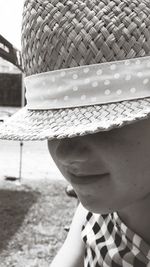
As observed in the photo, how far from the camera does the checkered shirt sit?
0.90 m

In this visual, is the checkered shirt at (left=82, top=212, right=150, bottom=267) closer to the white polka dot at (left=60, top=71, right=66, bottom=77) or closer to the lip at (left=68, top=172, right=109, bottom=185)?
A: the lip at (left=68, top=172, right=109, bottom=185)

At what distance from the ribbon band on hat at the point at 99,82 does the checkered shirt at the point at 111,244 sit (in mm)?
337

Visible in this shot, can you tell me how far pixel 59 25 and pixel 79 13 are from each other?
1.8 inches

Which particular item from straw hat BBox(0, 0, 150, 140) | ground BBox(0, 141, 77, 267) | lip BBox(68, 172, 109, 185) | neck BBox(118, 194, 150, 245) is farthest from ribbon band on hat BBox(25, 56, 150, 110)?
ground BBox(0, 141, 77, 267)

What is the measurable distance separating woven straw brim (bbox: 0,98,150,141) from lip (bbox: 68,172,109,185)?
10cm

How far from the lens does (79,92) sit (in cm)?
82

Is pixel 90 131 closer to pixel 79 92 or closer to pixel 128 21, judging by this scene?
pixel 79 92

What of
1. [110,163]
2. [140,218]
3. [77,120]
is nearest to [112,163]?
[110,163]

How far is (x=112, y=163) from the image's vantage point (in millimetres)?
789

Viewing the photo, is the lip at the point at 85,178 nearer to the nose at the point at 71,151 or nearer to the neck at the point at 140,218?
the nose at the point at 71,151

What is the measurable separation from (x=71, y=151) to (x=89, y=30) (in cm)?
23

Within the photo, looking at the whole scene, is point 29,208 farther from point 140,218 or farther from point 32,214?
point 140,218

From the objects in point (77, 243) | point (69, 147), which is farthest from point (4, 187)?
point (69, 147)

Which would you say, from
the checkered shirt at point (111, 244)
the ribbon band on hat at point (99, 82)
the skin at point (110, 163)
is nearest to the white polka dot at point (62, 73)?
the ribbon band on hat at point (99, 82)
